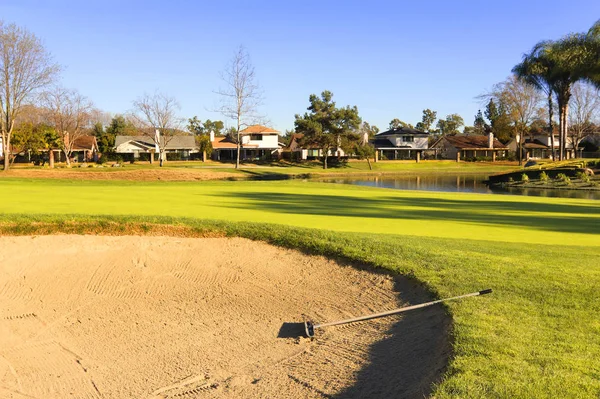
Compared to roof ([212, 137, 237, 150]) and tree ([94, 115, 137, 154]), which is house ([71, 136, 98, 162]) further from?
roof ([212, 137, 237, 150])

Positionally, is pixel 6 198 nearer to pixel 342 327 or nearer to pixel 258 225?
pixel 258 225

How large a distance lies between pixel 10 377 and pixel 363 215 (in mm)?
12146

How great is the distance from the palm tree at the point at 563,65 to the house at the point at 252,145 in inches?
1839

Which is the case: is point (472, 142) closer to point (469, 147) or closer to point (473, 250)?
point (469, 147)

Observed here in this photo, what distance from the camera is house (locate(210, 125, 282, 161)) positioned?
103 m

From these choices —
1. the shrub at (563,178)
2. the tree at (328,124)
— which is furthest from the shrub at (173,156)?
the shrub at (563,178)

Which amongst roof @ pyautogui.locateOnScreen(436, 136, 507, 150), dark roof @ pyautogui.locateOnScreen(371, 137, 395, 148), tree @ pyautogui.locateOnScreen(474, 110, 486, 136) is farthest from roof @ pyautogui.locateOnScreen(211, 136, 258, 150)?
tree @ pyautogui.locateOnScreen(474, 110, 486, 136)

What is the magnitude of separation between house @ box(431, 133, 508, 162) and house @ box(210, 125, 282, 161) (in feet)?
116

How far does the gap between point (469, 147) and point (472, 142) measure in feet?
11.4

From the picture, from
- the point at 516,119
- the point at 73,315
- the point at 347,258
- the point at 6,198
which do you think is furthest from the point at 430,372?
the point at 516,119

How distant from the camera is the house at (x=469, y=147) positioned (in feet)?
356

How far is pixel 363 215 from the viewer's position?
17.1 m

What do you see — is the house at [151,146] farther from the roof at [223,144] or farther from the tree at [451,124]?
the tree at [451,124]

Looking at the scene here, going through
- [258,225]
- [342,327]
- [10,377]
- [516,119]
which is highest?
[516,119]
